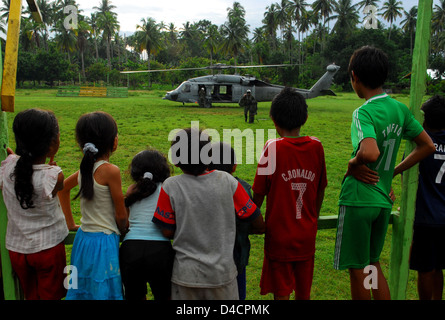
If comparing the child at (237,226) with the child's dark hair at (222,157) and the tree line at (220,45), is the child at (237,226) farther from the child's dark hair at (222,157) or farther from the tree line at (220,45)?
the tree line at (220,45)

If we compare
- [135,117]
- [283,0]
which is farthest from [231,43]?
[135,117]

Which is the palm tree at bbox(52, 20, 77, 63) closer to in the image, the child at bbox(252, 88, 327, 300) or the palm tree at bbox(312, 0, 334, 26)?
the palm tree at bbox(312, 0, 334, 26)

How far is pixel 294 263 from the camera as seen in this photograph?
199cm

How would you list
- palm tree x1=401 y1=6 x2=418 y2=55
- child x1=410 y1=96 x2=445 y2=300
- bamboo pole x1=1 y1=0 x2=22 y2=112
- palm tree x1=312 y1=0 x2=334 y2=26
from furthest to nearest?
palm tree x1=312 y1=0 x2=334 y2=26, palm tree x1=401 y1=6 x2=418 y2=55, child x1=410 y1=96 x2=445 y2=300, bamboo pole x1=1 y1=0 x2=22 y2=112

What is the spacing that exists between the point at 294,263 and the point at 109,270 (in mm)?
1026

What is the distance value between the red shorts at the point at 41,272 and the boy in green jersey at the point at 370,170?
5.09ft

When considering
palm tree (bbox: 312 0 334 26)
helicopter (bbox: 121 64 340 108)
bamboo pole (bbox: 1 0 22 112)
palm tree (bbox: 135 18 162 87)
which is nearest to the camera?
bamboo pole (bbox: 1 0 22 112)

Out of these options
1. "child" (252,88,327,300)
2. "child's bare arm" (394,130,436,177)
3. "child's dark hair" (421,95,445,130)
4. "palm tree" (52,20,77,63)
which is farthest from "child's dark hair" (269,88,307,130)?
"palm tree" (52,20,77,63)

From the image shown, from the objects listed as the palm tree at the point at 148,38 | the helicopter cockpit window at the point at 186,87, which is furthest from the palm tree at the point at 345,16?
the helicopter cockpit window at the point at 186,87

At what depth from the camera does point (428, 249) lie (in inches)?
87.0

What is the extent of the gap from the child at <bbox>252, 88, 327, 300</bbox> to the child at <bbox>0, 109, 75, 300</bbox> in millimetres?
1124

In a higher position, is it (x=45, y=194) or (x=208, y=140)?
(x=208, y=140)

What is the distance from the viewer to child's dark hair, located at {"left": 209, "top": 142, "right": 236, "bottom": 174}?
191cm

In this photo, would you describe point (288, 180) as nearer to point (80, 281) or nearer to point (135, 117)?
point (80, 281)
